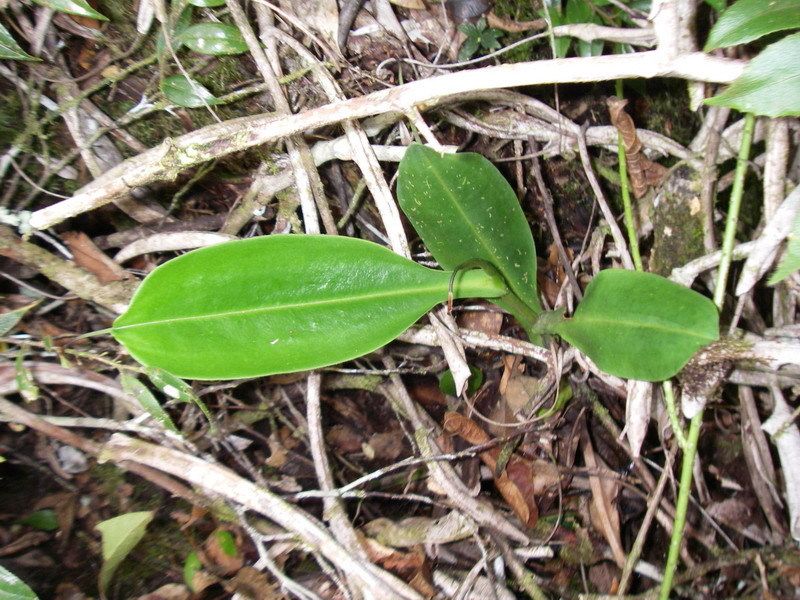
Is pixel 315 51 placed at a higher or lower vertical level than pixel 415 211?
higher

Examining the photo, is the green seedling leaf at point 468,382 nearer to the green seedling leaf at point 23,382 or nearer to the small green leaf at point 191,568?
the small green leaf at point 191,568

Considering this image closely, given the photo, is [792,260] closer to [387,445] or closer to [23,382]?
[387,445]

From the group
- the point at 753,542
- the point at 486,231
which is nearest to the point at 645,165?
the point at 486,231

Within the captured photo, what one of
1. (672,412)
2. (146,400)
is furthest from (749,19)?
(146,400)

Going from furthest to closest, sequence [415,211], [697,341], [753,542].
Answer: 1. [753,542]
2. [415,211]
3. [697,341]

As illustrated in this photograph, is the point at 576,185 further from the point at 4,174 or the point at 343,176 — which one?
the point at 4,174
